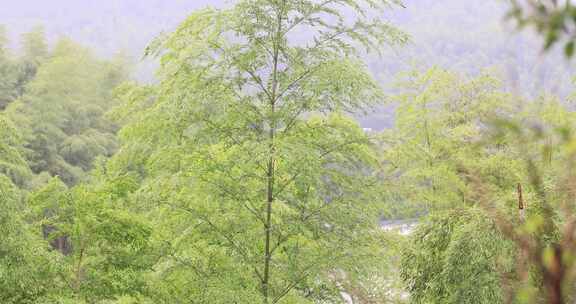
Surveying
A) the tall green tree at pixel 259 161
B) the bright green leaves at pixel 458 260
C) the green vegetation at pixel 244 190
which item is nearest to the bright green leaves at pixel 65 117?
the green vegetation at pixel 244 190

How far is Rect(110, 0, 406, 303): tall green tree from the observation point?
6.28 metres

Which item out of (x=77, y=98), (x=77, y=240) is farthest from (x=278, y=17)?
(x=77, y=98)

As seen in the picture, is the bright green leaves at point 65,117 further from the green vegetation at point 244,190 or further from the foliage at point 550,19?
the foliage at point 550,19

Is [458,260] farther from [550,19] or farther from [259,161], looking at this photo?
[550,19]

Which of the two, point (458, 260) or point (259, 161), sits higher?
point (259, 161)

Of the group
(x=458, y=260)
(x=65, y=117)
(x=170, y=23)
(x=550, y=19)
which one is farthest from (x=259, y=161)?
(x=170, y=23)

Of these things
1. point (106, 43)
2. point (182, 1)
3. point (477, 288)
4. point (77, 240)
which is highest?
point (182, 1)

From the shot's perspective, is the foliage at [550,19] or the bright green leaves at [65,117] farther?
the bright green leaves at [65,117]

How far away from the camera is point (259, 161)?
629cm

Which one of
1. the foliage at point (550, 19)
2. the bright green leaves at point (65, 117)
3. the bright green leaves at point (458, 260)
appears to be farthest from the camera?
the bright green leaves at point (65, 117)

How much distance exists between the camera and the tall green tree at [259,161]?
6277 mm

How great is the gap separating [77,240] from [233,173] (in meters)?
2.10

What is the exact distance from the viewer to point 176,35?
6539mm

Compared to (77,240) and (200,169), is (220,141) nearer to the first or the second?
(200,169)
